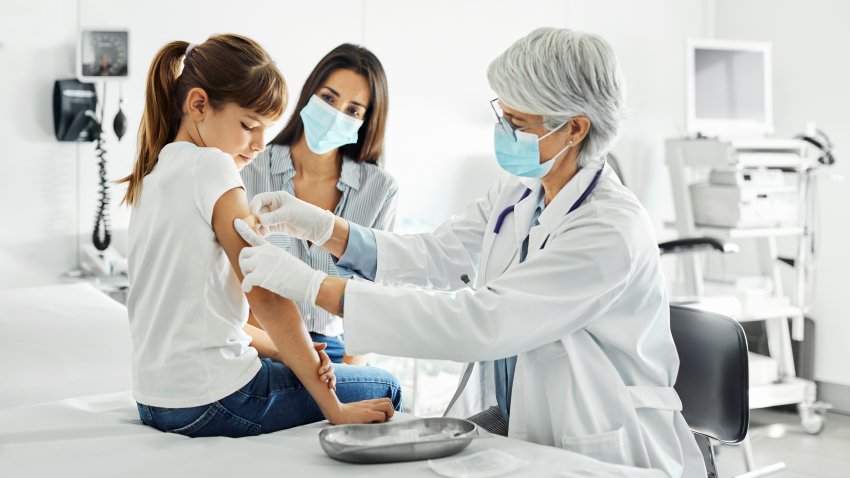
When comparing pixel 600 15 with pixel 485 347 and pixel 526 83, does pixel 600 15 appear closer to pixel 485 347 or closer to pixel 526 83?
pixel 526 83

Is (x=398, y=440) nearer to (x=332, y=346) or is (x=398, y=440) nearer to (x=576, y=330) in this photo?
(x=576, y=330)

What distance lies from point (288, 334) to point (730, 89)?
3.20m

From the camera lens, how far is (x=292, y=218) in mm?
1796

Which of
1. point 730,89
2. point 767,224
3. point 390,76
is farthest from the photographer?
point 730,89

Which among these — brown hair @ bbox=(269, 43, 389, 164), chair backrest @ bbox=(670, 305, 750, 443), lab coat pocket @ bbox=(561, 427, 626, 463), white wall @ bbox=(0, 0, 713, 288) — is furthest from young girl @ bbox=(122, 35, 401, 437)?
white wall @ bbox=(0, 0, 713, 288)

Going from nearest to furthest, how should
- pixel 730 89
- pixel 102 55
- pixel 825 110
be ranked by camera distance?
pixel 102 55, pixel 730 89, pixel 825 110

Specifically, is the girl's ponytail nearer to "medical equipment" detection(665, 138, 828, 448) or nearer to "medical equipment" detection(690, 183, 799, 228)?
"medical equipment" detection(665, 138, 828, 448)

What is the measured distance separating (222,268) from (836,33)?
3.67 meters

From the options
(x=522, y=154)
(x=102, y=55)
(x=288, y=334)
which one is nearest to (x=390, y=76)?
(x=102, y=55)

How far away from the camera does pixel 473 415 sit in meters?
1.77

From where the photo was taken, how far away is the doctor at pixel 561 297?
56.2 inches

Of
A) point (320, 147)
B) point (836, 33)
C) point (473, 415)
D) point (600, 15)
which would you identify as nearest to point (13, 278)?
point (320, 147)

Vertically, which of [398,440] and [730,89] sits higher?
[730,89]

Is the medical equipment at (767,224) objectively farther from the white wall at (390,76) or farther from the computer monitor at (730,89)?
the white wall at (390,76)
